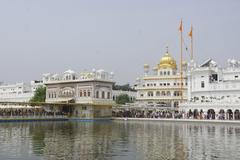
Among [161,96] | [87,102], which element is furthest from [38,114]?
[161,96]

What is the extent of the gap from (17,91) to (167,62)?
43.1 meters

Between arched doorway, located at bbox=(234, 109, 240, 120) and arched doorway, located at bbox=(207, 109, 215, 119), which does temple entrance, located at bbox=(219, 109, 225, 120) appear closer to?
arched doorway, located at bbox=(207, 109, 215, 119)

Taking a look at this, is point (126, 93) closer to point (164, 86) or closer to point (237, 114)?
point (164, 86)

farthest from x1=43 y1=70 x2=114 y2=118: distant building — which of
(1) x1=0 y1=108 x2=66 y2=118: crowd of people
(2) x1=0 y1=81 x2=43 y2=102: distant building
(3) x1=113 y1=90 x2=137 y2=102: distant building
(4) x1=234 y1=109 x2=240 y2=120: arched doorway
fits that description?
(2) x1=0 y1=81 x2=43 y2=102: distant building

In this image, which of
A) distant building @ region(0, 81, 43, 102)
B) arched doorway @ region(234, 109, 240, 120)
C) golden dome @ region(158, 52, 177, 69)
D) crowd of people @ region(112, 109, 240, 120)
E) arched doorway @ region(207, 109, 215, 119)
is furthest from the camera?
distant building @ region(0, 81, 43, 102)

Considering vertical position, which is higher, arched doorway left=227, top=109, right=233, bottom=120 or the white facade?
the white facade

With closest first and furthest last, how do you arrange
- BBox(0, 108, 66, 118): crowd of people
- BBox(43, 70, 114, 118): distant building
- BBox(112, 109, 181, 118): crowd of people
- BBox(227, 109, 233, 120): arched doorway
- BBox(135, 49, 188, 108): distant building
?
1. BBox(0, 108, 66, 118): crowd of people
2. BBox(227, 109, 233, 120): arched doorway
3. BBox(112, 109, 181, 118): crowd of people
4. BBox(43, 70, 114, 118): distant building
5. BBox(135, 49, 188, 108): distant building

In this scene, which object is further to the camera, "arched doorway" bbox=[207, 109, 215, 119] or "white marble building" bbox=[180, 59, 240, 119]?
"arched doorway" bbox=[207, 109, 215, 119]

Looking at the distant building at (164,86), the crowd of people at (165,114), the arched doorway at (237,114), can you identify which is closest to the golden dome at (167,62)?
the distant building at (164,86)

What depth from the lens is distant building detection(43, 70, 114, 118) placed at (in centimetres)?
5984

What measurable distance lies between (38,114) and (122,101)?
94.2 ft

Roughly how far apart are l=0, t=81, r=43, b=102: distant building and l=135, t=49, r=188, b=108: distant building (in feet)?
99.1

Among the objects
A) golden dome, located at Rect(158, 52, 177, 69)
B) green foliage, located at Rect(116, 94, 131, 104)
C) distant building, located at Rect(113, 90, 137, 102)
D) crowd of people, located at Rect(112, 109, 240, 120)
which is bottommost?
crowd of people, located at Rect(112, 109, 240, 120)

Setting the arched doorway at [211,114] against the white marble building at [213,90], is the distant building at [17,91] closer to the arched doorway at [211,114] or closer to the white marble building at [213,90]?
the white marble building at [213,90]
